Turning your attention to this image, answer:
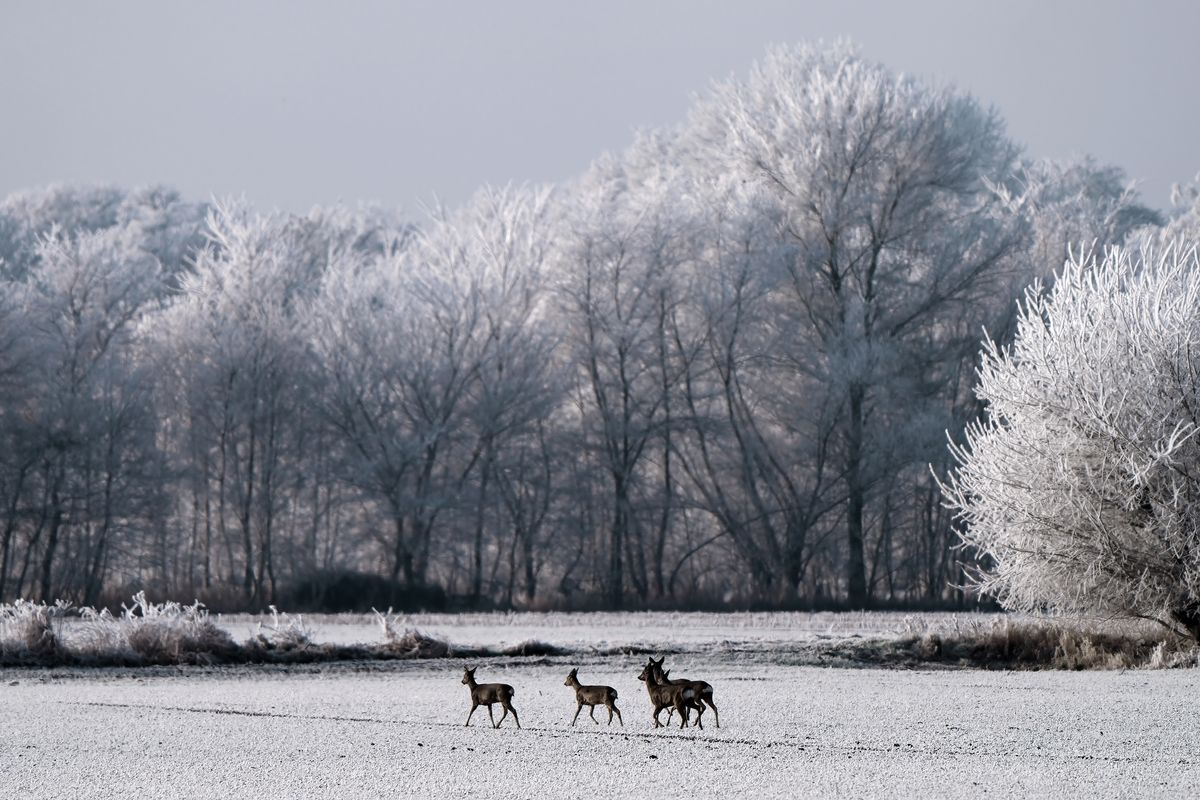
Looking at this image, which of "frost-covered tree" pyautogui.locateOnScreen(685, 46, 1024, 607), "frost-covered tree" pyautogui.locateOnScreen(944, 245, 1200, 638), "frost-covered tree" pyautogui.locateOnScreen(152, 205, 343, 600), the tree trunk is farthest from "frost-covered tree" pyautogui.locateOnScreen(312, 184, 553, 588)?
"frost-covered tree" pyautogui.locateOnScreen(944, 245, 1200, 638)

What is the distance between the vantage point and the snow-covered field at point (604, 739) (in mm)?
9508

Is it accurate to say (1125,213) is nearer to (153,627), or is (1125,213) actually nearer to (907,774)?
(153,627)

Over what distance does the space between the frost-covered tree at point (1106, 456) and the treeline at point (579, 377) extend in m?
20.0

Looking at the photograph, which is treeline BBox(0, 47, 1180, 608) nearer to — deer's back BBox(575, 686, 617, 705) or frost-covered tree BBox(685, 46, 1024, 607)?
frost-covered tree BBox(685, 46, 1024, 607)

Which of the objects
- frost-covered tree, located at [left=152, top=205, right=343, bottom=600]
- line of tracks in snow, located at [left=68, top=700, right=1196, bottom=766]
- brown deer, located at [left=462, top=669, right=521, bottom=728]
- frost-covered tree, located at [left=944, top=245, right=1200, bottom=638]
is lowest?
line of tracks in snow, located at [left=68, top=700, right=1196, bottom=766]

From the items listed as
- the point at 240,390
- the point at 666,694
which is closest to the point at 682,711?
the point at 666,694

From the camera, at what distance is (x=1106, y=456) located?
65.1ft

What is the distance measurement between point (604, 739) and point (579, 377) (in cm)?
3446

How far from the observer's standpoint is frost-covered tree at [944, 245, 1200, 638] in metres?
19.5

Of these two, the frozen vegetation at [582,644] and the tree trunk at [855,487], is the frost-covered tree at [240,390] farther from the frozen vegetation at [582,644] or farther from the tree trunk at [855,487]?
the frozen vegetation at [582,644]

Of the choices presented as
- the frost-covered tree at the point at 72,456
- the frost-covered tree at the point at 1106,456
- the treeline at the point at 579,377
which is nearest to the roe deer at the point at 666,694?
the frost-covered tree at the point at 1106,456

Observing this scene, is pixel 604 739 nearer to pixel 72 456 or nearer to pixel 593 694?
pixel 593 694

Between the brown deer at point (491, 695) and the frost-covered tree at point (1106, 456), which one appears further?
the frost-covered tree at point (1106, 456)

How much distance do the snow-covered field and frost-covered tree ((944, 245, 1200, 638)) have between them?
2167 mm
